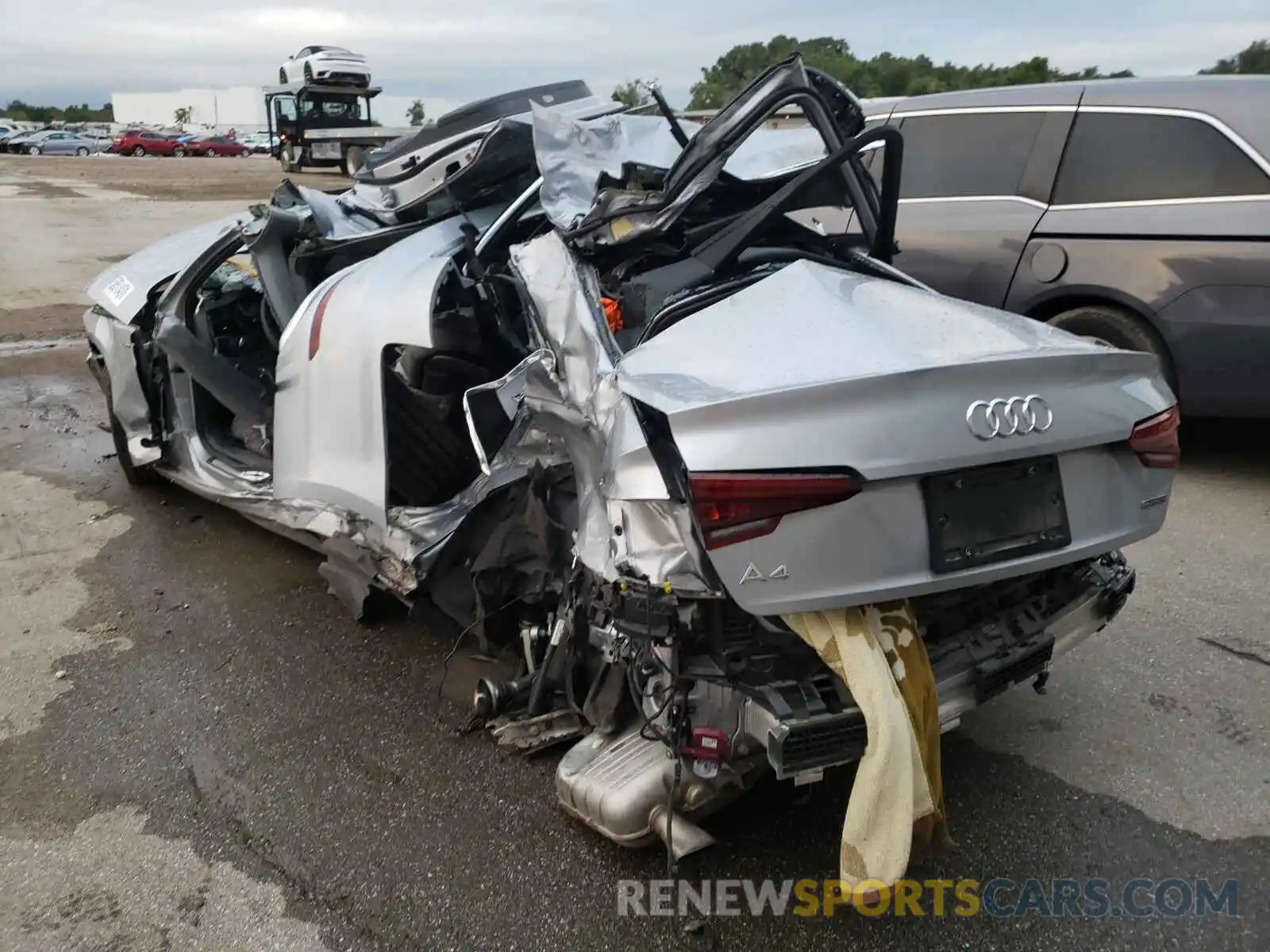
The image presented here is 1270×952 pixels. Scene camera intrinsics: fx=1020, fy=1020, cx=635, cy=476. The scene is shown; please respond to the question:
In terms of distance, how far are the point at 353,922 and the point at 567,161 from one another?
2150 mm

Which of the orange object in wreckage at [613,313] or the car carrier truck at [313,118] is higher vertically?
the orange object in wreckage at [613,313]

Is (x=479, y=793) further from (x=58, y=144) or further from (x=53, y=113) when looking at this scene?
(x=53, y=113)

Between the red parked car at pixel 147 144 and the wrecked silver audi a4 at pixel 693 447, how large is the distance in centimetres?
4740

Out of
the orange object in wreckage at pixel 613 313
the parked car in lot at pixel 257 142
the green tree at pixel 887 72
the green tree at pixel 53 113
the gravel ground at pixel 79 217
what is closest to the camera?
the orange object in wreckage at pixel 613 313

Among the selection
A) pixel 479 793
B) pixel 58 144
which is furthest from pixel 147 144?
pixel 479 793

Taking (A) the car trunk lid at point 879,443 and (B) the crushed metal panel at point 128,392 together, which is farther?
(B) the crushed metal panel at point 128,392

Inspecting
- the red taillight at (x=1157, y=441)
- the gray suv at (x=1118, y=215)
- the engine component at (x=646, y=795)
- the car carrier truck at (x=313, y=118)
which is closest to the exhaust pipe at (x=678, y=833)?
the engine component at (x=646, y=795)

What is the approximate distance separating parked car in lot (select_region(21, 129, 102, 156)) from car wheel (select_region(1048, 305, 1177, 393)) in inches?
1953

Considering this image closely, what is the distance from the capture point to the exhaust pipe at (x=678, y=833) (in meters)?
2.30

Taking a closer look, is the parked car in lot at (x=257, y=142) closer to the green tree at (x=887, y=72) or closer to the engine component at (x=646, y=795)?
the green tree at (x=887, y=72)

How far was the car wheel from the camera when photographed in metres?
5.02

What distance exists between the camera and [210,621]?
3844 millimetres

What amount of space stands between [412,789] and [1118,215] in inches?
173

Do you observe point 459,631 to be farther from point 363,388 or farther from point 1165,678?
point 1165,678
